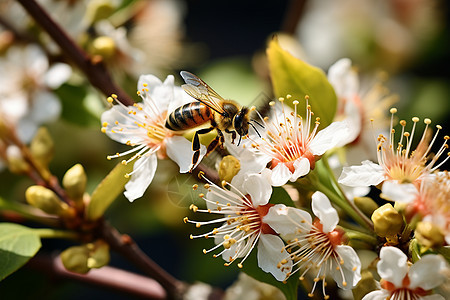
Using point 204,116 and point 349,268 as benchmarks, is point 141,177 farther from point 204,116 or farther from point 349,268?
point 349,268

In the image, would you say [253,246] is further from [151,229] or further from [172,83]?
[151,229]

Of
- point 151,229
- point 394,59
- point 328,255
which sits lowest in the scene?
point 394,59

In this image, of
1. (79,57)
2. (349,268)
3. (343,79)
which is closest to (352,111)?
(343,79)

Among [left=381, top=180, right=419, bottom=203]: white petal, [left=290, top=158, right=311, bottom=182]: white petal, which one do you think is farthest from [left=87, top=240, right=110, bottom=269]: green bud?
[left=381, top=180, right=419, bottom=203]: white petal

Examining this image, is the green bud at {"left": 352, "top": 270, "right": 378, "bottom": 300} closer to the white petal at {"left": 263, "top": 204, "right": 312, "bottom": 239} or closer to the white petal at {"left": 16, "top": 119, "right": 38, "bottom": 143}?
the white petal at {"left": 263, "top": 204, "right": 312, "bottom": 239}

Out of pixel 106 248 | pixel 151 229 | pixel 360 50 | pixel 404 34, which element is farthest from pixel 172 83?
pixel 404 34

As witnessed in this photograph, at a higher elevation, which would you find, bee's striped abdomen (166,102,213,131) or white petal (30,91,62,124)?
white petal (30,91,62,124)
